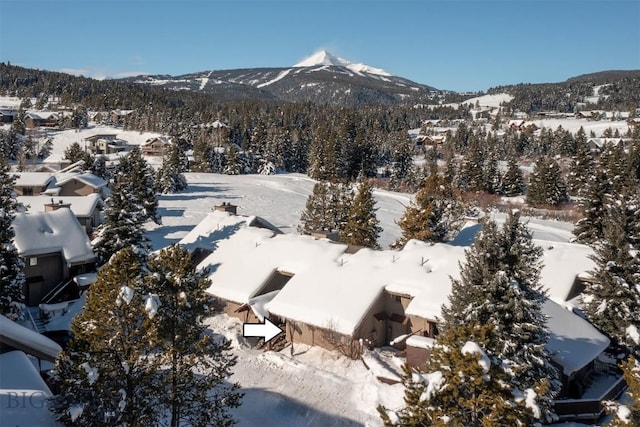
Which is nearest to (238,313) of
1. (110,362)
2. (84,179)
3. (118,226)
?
(118,226)

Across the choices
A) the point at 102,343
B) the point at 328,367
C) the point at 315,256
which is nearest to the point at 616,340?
the point at 328,367

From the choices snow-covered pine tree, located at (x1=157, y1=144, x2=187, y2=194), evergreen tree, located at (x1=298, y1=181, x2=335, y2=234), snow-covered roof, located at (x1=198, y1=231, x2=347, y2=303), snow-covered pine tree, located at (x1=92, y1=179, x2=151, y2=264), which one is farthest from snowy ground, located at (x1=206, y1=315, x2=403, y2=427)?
snow-covered pine tree, located at (x1=157, y1=144, x2=187, y2=194)

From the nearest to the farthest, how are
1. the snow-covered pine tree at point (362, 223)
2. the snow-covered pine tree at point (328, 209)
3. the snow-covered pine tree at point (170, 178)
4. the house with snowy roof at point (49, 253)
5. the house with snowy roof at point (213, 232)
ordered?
the house with snowy roof at point (49, 253), the house with snowy roof at point (213, 232), the snow-covered pine tree at point (362, 223), the snow-covered pine tree at point (328, 209), the snow-covered pine tree at point (170, 178)

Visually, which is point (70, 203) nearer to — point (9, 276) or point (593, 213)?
point (9, 276)

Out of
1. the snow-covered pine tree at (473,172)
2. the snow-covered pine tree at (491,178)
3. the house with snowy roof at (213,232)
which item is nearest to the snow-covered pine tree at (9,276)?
the house with snowy roof at (213,232)

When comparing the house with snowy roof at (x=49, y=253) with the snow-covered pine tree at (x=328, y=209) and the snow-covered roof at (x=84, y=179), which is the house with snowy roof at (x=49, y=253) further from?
the snow-covered roof at (x=84, y=179)
